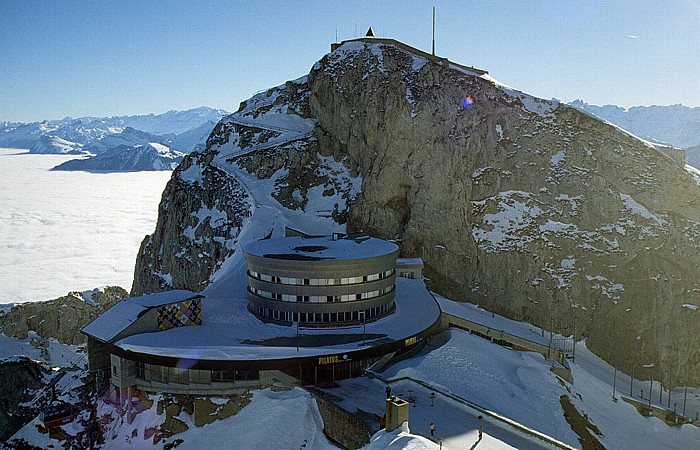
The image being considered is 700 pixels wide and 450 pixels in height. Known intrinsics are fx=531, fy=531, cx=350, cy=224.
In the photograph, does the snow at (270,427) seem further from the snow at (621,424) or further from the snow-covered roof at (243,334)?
the snow at (621,424)

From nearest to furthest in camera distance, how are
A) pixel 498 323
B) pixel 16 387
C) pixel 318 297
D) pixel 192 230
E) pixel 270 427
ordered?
pixel 270 427
pixel 318 297
pixel 16 387
pixel 498 323
pixel 192 230

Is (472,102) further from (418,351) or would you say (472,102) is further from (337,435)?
(337,435)

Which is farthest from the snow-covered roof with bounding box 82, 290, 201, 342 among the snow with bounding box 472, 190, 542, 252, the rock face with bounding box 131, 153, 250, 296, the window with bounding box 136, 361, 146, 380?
the snow with bounding box 472, 190, 542, 252

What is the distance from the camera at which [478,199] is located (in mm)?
85625

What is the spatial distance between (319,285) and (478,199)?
137ft

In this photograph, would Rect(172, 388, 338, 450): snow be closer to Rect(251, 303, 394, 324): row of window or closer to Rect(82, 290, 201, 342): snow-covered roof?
Rect(251, 303, 394, 324): row of window

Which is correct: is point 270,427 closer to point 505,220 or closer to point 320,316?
point 320,316

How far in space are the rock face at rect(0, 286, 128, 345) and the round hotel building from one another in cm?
5431

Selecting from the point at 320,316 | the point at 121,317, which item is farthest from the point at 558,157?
the point at 121,317

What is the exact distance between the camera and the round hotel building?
173 feet

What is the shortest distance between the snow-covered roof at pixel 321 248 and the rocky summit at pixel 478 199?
23962 millimetres

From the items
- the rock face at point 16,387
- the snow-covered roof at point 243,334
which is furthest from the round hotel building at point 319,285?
the rock face at point 16,387

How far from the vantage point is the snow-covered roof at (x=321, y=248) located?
180ft

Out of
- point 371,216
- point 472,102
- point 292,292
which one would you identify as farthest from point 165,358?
point 472,102
